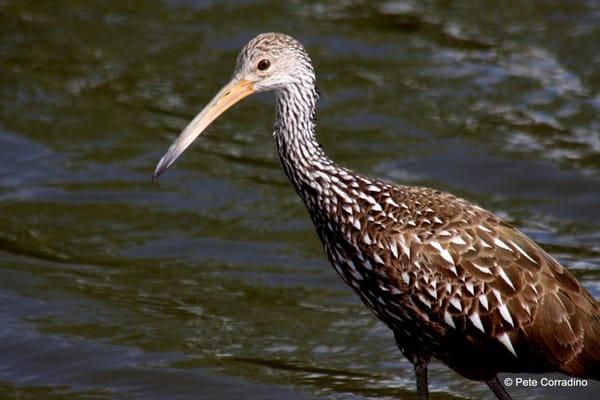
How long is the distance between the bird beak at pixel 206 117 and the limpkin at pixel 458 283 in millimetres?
730

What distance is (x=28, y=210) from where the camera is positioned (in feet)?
37.7

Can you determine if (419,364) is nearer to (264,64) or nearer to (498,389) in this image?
(498,389)

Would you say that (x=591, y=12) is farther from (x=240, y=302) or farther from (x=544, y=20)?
(x=240, y=302)

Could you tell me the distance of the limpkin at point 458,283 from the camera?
23.7 ft

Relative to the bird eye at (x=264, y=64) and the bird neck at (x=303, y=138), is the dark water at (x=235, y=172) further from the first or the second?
the bird eye at (x=264, y=64)

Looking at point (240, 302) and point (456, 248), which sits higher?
point (456, 248)

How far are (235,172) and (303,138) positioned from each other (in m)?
4.58

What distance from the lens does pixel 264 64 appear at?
303 inches

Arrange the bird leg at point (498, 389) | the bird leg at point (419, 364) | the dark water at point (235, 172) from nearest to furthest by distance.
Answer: the bird leg at point (498, 389) < the bird leg at point (419, 364) < the dark water at point (235, 172)

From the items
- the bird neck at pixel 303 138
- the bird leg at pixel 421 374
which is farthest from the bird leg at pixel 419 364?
the bird neck at pixel 303 138

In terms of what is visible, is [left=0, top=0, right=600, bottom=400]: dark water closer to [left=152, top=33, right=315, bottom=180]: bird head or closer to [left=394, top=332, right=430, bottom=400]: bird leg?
[left=394, top=332, right=430, bottom=400]: bird leg

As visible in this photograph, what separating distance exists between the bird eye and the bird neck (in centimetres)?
16

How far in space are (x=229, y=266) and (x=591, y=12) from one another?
6.06m

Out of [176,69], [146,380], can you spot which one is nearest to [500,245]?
[146,380]
